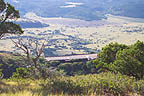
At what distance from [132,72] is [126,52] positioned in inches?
101

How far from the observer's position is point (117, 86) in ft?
38.1

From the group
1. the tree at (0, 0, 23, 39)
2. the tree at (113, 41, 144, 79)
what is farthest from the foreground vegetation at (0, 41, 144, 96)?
the tree at (0, 0, 23, 39)

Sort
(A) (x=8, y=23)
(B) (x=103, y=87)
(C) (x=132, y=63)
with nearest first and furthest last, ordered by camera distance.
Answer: (B) (x=103, y=87) → (A) (x=8, y=23) → (C) (x=132, y=63)

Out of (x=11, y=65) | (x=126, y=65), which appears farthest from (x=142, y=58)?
(x=11, y=65)

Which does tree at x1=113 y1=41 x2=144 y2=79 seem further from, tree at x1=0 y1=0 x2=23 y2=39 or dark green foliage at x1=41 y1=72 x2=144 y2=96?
tree at x1=0 y1=0 x2=23 y2=39

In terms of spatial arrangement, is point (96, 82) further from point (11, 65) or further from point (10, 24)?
point (11, 65)

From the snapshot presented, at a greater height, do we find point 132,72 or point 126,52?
point 126,52

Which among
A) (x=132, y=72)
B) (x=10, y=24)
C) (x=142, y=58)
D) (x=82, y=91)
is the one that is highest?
(x=10, y=24)

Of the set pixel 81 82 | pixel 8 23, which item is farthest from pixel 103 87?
pixel 8 23

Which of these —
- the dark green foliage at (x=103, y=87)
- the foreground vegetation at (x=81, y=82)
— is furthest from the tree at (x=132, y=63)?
the dark green foliage at (x=103, y=87)

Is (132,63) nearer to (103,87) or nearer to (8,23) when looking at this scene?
(103,87)

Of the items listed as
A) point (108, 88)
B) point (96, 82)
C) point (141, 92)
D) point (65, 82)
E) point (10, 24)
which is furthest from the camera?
point (10, 24)

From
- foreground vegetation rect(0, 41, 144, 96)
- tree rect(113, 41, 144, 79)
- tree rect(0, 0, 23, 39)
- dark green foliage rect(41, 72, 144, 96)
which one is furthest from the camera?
tree rect(113, 41, 144, 79)

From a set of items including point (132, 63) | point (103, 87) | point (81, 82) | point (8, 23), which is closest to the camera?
point (103, 87)
